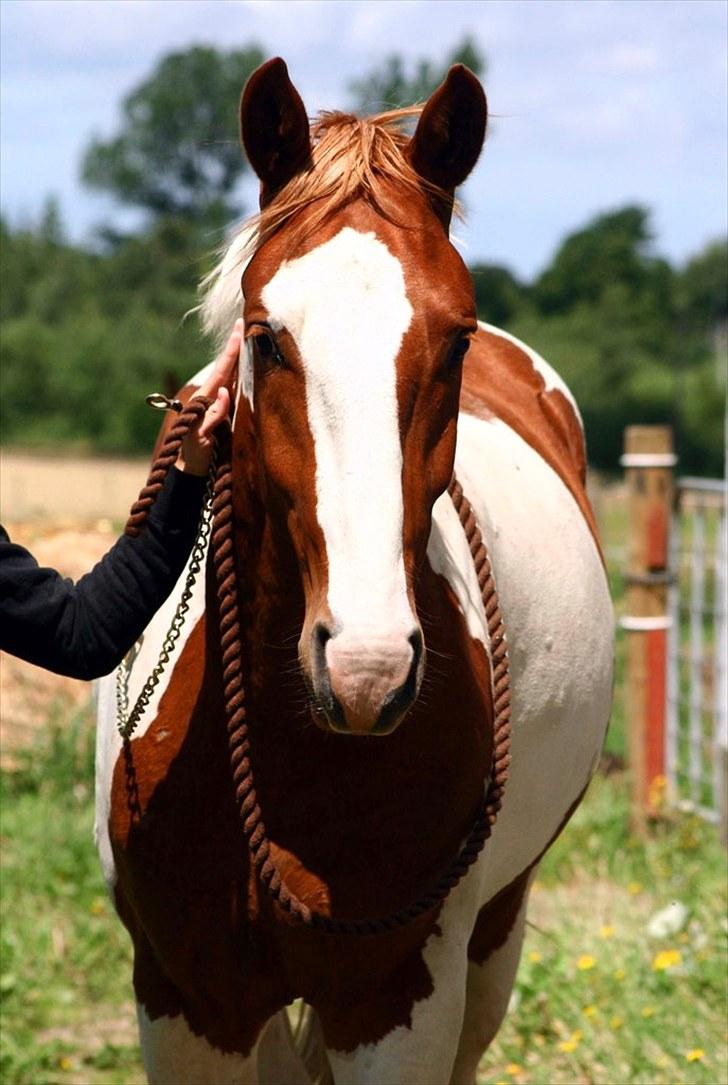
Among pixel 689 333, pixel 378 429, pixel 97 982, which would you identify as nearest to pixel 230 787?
pixel 378 429

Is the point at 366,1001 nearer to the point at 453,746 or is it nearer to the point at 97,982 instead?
the point at 453,746

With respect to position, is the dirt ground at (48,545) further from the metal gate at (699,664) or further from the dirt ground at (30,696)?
→ the metal gate at (699,664)

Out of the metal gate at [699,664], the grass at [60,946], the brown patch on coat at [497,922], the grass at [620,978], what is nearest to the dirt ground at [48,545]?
the grass at [60,946]

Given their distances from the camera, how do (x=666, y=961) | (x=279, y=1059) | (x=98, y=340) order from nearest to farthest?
1. (x=279, y=1059)
2. (x=666, y=961)
3. (x=98, y=340)

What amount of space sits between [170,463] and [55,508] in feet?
34.6

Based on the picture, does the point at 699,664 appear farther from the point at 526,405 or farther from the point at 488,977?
the point at 488,977

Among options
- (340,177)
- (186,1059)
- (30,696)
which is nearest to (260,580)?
(340,177)

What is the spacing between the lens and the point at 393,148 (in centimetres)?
225

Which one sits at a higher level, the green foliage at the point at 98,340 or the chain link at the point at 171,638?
the green foliage at the point at 98,340

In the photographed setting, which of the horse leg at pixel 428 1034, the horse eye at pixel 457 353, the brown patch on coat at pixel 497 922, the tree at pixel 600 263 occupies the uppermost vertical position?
the tree at pixel 600 263

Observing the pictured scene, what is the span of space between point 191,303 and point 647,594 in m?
13.2

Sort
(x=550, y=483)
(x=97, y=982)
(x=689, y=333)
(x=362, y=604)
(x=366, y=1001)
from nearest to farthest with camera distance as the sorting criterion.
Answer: (x=362, y=604) → (x=366, y=1001) → (x=550, y=483) → (x=97, y=982) → (x=689, y=333)

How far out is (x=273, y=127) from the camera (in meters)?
2.22

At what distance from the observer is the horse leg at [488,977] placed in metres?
3.38
